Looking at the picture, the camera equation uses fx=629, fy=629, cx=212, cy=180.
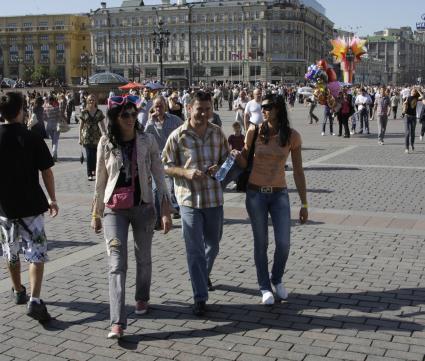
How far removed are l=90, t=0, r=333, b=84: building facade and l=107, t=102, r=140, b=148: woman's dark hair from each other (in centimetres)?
11579

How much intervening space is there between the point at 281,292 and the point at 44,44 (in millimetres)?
132300

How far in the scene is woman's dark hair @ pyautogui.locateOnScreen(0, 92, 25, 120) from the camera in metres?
4.85

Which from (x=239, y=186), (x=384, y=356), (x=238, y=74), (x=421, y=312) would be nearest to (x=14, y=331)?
(x=239, y=186)

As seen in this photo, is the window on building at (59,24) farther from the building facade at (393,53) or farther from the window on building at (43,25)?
the building facade at (393,53)

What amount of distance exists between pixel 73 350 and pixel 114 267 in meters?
0.63

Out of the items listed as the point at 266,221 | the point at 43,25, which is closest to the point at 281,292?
the point at 266,221

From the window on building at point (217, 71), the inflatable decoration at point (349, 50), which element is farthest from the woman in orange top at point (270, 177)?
the window on building at point (217, 71)

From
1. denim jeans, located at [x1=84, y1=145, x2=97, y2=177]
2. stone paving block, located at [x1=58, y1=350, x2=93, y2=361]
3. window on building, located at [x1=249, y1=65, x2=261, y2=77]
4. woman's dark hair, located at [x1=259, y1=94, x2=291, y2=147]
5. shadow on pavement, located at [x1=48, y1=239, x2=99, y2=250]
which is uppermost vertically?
window on building, located at [x1=249, y1=65, x2=261, y2=77]

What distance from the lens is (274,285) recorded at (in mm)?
5363

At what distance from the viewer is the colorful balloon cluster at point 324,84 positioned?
21.3 m

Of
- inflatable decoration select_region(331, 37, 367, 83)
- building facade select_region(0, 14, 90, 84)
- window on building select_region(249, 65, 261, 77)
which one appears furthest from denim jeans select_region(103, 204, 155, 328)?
building facade select_region(0, 14, 90, 84)

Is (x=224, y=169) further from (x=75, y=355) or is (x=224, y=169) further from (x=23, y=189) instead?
(x=75, y=355)

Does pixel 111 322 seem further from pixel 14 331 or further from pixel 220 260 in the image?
pixel 220 260

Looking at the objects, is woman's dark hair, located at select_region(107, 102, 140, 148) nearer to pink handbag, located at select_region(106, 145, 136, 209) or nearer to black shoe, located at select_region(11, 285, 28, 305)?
pink handbag, located at select_region(106, 145, 136, 209)
